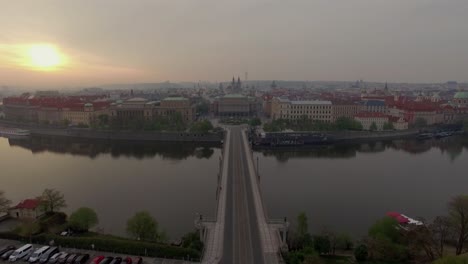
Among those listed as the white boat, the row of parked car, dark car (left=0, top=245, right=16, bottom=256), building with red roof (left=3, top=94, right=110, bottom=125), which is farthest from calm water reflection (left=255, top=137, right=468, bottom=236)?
the white boat

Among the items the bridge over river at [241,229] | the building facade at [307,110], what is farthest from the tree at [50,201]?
the building facade at [307,110]

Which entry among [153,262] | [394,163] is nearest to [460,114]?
[394,163]

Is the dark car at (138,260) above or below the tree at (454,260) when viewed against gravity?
below

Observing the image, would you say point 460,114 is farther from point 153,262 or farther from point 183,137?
point 153,262

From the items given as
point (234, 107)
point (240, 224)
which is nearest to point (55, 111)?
point (234, 107)

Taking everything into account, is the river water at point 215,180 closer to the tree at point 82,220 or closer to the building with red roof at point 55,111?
the tree at point 82,220
